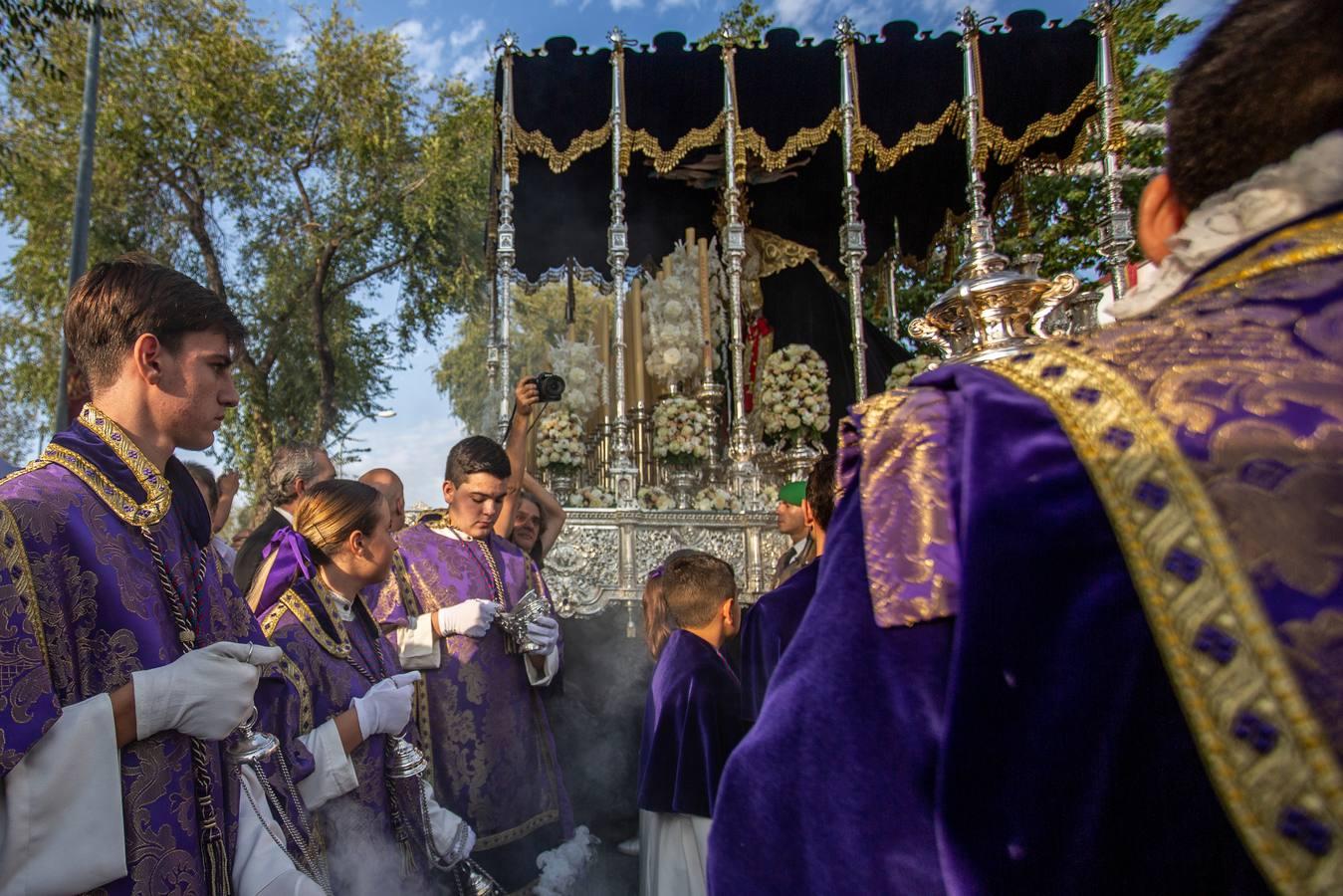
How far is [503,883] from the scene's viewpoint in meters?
4.17

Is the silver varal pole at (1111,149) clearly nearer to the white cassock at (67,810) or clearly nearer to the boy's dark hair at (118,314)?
the boy's dark hair at (118,314)

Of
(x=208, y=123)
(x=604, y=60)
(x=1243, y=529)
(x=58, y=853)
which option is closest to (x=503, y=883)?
(x=58, y=853)

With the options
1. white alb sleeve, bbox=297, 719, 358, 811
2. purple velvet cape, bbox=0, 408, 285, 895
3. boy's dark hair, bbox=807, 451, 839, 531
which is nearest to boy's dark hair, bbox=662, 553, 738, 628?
boy's dark hair, bbox=807, 451, 839, 531

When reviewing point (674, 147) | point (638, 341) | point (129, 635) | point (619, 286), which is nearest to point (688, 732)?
point (129, 635)

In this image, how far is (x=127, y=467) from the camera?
206 centimetres

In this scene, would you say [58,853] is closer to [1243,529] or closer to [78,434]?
[78,434]

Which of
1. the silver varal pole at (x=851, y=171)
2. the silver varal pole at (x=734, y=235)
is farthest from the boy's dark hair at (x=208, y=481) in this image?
the silver varal pole at (x=851, y=171)

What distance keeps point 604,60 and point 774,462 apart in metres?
4.24

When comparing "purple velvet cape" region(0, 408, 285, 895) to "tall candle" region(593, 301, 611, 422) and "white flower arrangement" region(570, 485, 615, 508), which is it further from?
"tall candle" region(593, 301, 611, 422)

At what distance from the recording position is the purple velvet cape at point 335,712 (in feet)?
9.01

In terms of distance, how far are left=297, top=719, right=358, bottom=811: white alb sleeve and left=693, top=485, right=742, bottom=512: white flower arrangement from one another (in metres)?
5.23

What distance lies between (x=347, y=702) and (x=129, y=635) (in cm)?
112

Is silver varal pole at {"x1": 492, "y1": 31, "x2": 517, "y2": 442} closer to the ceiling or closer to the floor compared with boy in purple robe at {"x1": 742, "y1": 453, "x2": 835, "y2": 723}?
closer to the ceiling

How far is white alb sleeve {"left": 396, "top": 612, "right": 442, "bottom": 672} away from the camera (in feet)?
13.3
